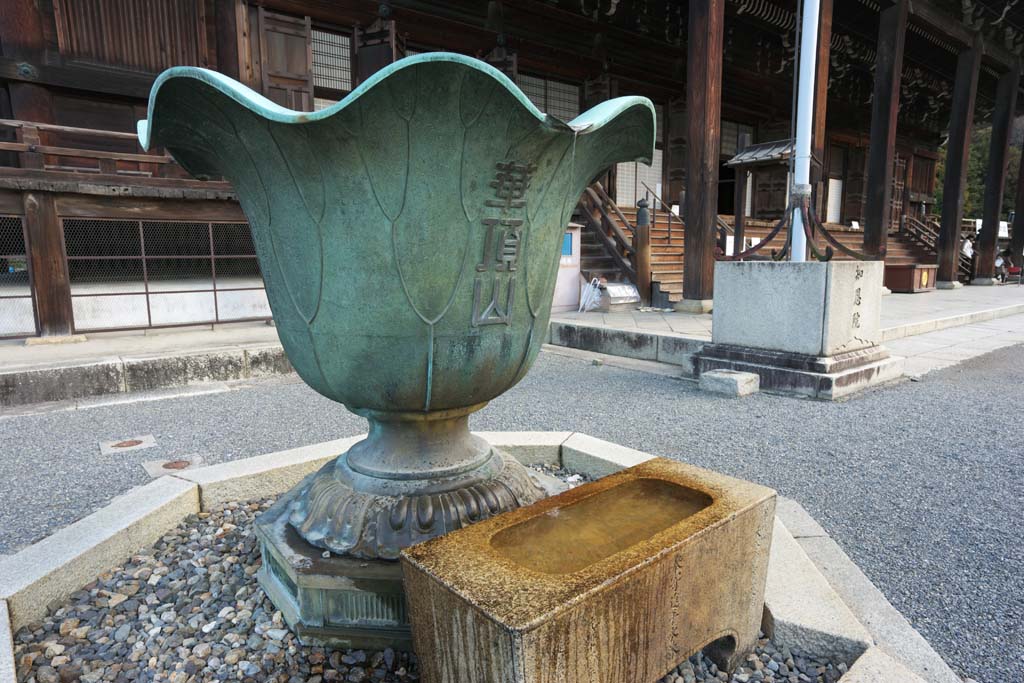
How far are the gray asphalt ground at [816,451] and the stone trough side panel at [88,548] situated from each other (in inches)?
24.2

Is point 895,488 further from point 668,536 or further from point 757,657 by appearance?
point 668,536

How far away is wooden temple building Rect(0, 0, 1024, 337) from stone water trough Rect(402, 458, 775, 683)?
20.4 feet

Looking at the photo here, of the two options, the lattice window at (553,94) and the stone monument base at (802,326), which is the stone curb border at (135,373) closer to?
the stone monument base at (802,326)

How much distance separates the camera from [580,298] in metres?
8.70

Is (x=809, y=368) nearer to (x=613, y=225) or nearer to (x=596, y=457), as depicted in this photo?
(x=596, y=457)

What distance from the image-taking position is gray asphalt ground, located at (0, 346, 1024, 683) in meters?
1.95

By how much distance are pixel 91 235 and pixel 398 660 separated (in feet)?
27.4

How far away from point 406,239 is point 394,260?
2.4 inches

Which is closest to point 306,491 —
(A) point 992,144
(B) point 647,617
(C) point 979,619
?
(B) point 647,617

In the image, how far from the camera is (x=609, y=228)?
9734 mm

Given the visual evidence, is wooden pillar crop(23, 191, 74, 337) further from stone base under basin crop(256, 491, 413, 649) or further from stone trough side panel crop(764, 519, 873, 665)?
stone trough side panel crop(764, 519, 873, 665)

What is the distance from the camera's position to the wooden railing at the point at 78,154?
5.86 metres

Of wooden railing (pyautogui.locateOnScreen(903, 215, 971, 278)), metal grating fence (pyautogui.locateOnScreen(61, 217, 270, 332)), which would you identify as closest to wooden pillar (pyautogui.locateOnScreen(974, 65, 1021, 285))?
wooden railing (pyautogui.locateOnScreen(903, 215, 971, 278))

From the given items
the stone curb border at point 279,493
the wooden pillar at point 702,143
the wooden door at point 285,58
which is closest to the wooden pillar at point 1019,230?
the wooden pillar at point 702,143
